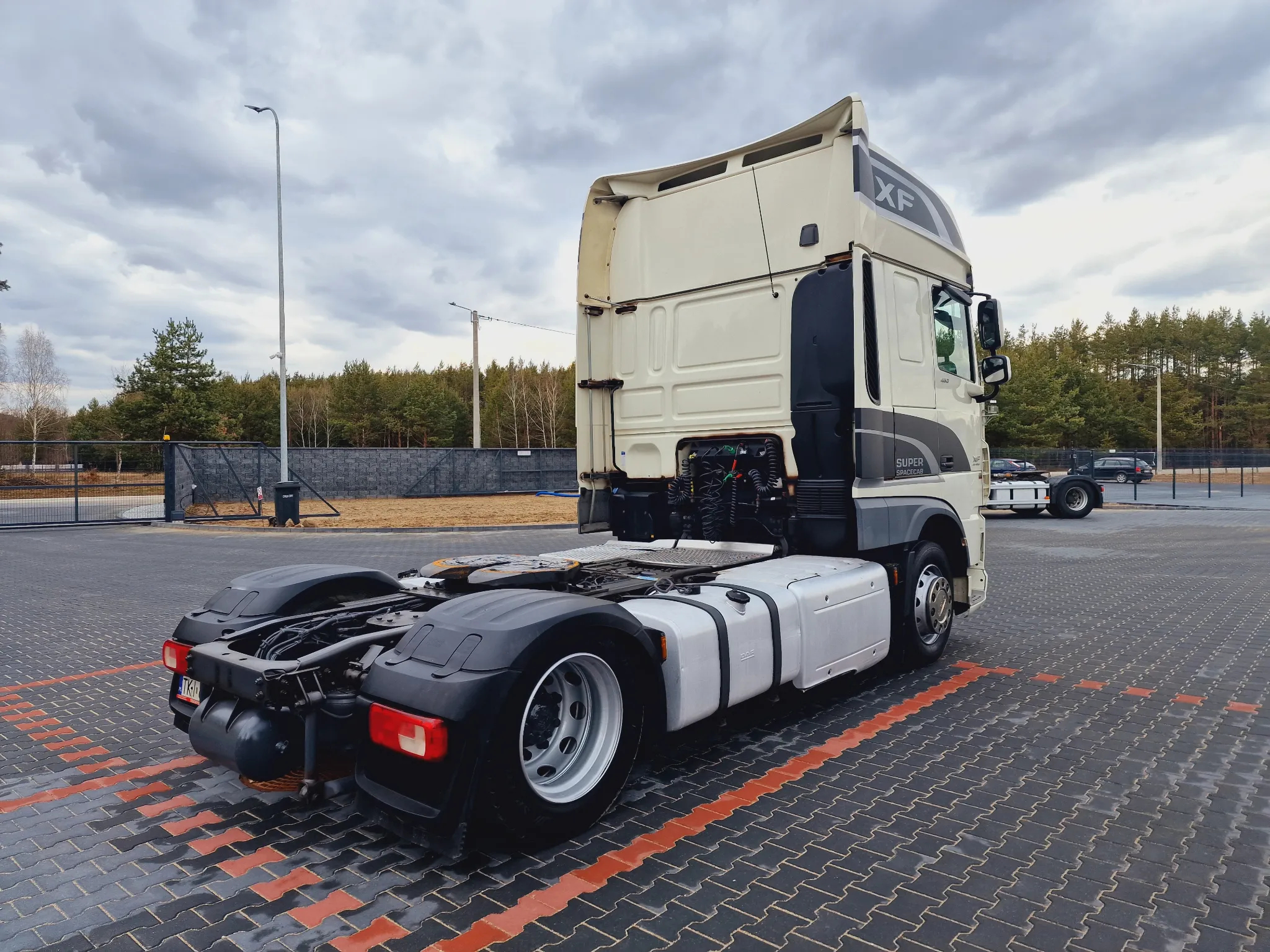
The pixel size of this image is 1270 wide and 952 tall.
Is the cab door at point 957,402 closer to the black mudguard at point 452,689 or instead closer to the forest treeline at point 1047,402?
the black mudguard at point 452,689

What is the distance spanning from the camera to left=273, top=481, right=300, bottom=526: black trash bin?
61.9 ft

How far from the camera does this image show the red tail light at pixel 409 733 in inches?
104

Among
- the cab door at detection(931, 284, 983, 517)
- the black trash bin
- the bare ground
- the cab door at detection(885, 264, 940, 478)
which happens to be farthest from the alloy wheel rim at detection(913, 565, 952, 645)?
the black trash bin

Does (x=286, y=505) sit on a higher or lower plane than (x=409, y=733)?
higher

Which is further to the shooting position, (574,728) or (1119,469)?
(1119,469)

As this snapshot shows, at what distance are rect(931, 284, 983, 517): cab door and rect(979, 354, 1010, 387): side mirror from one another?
0.10 m

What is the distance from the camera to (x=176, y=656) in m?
3.77

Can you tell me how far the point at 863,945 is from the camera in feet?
7.92

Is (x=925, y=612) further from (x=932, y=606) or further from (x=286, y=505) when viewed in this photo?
(x=286, y=505)

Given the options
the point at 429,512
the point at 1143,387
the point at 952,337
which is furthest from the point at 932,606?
the point at 1143,387

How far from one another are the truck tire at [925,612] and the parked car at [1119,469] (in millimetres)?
35546

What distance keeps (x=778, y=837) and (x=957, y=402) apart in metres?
4.21

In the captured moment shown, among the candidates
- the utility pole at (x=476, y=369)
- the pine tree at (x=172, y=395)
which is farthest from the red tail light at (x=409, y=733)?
the pine tree at (x=172, y=395)

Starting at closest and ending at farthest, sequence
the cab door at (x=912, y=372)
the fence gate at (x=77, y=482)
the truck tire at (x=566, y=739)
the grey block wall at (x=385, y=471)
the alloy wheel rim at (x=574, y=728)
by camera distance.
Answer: the truck tire at (x=566, y=739)
the alloy wheel rim at (x=574, y=728)
the cab door at (x=912, y=372)
the fence gate at (x=77, y=482)
the grey block wall at (x=385, y=471)
